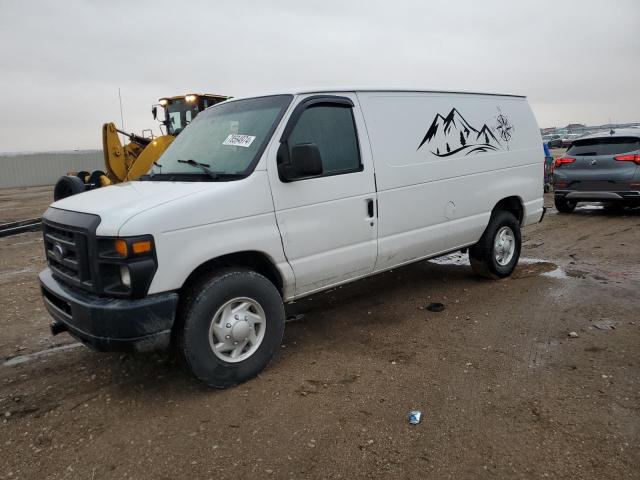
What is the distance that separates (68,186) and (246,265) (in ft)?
21.3

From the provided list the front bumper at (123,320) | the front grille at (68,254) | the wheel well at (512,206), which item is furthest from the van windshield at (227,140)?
the wheel well at (512,206)

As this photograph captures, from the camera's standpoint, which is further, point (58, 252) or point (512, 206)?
point (512, 206)

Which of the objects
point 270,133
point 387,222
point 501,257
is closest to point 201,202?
point 270,133

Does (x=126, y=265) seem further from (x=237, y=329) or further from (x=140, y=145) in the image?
(x=140, y=145)

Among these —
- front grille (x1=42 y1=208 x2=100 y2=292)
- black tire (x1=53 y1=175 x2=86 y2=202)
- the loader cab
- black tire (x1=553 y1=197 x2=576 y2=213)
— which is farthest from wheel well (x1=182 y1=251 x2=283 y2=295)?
the loader cab

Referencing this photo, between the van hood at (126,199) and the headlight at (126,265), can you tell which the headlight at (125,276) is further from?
the van hood at (126,199)

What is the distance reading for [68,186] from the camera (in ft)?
29.0

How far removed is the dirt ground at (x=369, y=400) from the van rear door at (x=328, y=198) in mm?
770

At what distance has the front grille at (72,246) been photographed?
10.5 feet

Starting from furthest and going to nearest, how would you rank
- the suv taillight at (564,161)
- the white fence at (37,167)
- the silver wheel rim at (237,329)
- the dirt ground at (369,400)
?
the white fence at (37,167) → the suv taillight at (564,161) → the silver wheel rim at (237,329) → the dirt ground at (369,400)

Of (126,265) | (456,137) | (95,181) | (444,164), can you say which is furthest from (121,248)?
(95,181)

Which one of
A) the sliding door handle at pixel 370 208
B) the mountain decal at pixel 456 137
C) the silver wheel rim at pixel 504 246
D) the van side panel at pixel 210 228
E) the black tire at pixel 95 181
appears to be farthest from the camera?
the black tire at pixel 95 181

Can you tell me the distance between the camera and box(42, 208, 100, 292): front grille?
3.20 m

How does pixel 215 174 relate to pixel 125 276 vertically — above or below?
above
